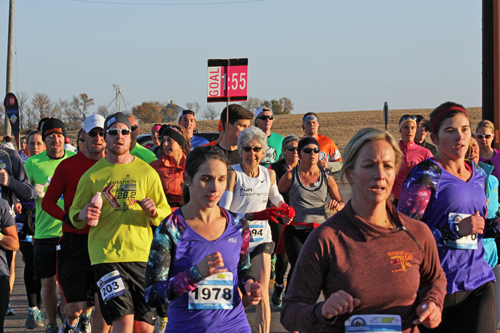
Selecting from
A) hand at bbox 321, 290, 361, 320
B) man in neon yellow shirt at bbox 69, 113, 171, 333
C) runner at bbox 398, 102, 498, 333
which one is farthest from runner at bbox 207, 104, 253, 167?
hand at bbox 321, 290, 361, 320

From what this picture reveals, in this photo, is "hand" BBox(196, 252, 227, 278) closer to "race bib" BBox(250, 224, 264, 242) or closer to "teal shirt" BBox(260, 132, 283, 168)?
"race bib" BBox(250, 224, 264, 242)

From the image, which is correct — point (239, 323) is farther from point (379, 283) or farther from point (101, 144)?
point (101, 144)

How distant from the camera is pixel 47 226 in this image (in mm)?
6316

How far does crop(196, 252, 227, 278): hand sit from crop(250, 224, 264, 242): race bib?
8.48 ft

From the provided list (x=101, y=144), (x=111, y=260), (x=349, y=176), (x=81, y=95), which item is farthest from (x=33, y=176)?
(x=81, y=95)

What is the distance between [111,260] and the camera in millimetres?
4621

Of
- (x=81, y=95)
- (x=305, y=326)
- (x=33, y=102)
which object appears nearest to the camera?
(x=305, y=326)

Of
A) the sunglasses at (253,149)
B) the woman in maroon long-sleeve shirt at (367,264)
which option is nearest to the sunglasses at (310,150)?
the sunglasses at (253,149)

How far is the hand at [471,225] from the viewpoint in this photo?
11.7 feet

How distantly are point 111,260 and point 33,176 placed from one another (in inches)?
108

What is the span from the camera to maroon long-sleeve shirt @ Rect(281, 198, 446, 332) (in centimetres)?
250

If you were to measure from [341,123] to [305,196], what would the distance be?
50.9 m

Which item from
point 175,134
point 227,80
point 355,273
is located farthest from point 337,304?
point 227,80

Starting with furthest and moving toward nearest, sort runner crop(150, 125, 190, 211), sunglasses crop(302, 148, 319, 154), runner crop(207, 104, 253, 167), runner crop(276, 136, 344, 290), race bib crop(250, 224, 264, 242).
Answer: runner crop(207, 104, 253, 167)
sunglasses crop(302, 148, 319, 154)
runner crop(276, 136, 344, 290)
runner crop(150, 125, 190, 211)
race bib crop(250, 224, 264, 242)
